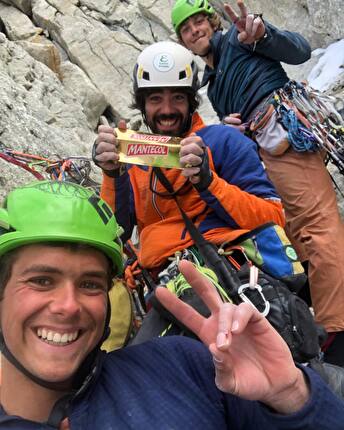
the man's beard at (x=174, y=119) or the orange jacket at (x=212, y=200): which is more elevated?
the man's beard at (x=174, y=119)

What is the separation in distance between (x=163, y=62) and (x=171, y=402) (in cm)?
241

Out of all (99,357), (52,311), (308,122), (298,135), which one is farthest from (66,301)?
(308,122)

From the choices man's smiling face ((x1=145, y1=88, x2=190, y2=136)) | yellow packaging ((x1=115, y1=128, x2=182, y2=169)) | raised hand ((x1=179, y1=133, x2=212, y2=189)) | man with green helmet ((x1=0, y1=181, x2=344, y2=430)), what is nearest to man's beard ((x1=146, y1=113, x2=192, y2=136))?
man's smiling face ((x1=145, y1=88, x2=190, y2=136))

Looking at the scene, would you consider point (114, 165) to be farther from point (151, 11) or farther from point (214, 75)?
point (151, 11)

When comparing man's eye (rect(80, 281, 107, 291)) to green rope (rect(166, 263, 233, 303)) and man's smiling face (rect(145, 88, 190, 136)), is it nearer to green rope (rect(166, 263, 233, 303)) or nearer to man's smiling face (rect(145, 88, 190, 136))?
green rope (rect(166, 263, 233, 303))

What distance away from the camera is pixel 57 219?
2.11 metres

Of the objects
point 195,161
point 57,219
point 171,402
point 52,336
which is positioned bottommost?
point 171,402

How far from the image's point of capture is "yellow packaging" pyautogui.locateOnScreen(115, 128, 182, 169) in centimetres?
281

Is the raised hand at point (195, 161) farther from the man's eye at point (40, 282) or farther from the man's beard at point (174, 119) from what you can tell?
the man's eye at point (40, 282)

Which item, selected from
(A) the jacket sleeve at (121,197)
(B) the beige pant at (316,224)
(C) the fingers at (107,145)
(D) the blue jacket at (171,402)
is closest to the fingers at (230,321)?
(D) the blue jacket at (171,402)

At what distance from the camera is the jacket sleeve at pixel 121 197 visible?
327 centimetres

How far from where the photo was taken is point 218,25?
489 cm

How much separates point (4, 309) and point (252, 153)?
186cm

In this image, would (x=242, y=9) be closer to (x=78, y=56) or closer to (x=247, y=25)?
(x=247, y=25)
